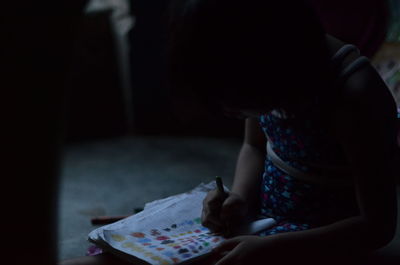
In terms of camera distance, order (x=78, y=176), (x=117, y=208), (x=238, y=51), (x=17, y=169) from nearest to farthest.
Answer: (x=17, y=169)
(x=238, y=51)
(x=117, y=208)
(x=78, y=176)

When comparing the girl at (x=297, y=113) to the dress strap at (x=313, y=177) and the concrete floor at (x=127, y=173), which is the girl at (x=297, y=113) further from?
the concrete floor at (x=127, y=173)

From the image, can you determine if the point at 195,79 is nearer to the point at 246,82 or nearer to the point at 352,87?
the point at 246,82

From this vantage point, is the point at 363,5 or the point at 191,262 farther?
the point at 363,5

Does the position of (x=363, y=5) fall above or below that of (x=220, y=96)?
above

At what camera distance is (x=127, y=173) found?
6.95ft

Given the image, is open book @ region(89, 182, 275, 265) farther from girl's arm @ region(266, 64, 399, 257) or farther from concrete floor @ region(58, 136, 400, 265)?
concrete floor @ region(58, 136, 400, 265)

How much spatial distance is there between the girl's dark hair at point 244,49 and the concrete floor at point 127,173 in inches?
31.8

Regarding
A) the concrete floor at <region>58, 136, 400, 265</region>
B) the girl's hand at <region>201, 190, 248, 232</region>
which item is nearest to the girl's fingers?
the girl's hand at <region>201, 190, 248, 232</region>

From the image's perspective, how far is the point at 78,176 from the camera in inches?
82.9

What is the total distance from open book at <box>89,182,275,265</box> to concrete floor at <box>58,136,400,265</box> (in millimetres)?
479

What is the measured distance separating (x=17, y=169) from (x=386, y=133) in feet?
1.75

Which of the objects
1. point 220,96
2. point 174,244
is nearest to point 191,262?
point 174,244

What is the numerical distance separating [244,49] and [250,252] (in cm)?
31

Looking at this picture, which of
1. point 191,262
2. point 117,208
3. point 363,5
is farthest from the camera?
point 117,208
